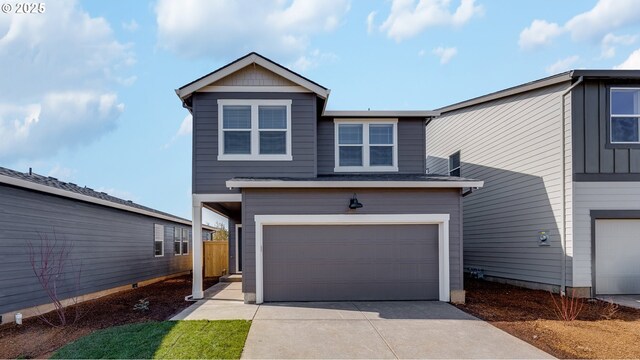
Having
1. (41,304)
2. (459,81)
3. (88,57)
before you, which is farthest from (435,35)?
(41,304)

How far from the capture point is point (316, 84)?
450 inches

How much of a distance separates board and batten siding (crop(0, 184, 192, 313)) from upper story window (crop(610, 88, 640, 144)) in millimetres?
13969

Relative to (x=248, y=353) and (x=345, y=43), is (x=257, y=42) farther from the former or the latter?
(x=248, y=353)

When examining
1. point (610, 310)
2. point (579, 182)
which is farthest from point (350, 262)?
point (579, 182)

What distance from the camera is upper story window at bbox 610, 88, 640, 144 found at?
11.1 metres

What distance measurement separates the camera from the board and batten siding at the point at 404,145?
12.7m

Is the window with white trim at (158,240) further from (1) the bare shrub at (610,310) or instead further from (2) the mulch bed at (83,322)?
(1) the bare shrub at (610,310)

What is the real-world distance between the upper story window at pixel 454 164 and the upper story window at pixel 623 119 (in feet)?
19.1

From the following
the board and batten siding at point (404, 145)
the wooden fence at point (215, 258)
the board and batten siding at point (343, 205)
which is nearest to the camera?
the board and batten siding at point (343, 205)

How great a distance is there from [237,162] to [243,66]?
254cm

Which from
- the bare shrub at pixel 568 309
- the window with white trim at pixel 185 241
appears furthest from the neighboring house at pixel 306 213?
the window with white trim at pixel 185 241

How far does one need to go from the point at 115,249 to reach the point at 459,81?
40.7 ft

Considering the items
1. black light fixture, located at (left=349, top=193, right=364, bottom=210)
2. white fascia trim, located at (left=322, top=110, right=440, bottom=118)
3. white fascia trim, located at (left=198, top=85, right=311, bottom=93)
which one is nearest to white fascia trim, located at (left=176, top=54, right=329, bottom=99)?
white fascia trim, located at (left=198, top=85, right=311, bottom=93)

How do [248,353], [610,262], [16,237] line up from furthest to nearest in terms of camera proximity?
[610,262] → [16,237] → [248,353]
